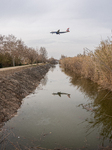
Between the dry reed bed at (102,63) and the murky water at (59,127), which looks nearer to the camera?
the murky water at (59,127)

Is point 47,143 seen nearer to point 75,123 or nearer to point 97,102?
point 75,123

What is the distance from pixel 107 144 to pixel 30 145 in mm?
2562

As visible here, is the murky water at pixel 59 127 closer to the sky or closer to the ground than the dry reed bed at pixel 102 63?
closer to the ground

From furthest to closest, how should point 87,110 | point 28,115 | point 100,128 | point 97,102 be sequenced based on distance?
point 97,102, point 87,110, point 28,115, point 100,128

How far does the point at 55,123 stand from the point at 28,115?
1.63 meters

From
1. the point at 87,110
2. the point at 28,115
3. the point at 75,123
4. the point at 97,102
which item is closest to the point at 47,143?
the point at 75,123

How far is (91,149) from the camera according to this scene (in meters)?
3.55

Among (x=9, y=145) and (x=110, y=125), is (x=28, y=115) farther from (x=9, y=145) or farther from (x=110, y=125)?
(x=110, y=125)

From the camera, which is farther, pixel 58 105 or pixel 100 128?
pixel 58 105

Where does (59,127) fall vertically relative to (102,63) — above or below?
below

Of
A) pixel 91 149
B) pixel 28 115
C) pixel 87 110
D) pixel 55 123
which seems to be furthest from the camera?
pixel 87 110

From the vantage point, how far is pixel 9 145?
146 inches

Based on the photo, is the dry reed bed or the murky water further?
the dry reed bed

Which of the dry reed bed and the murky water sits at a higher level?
the dry reed bed
